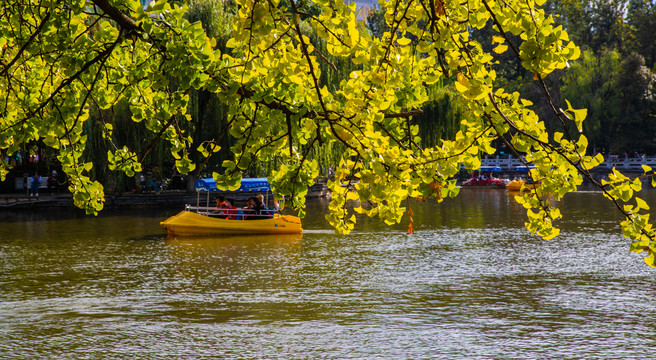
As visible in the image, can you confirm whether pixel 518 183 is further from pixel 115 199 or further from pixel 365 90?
pixel 365 90

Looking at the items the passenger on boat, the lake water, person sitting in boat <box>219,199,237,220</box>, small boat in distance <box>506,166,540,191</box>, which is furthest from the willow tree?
the passenger on boat

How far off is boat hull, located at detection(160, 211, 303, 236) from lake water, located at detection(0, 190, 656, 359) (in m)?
0.55

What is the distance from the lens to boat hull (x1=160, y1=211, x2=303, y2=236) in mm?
24062

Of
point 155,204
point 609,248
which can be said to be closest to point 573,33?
point 155,204

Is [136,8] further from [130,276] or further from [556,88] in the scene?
[556,88]

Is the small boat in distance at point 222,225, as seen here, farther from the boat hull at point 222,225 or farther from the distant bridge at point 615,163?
the distant bridge at point 615,163

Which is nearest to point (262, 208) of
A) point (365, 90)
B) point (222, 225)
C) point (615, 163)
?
point (222, 225)

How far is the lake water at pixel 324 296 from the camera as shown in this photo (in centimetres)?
1154

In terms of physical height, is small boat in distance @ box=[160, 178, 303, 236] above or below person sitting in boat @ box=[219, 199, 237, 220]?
below

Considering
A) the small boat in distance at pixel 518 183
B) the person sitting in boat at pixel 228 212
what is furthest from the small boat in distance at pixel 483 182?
the person sitting in boat at pixel 228 212

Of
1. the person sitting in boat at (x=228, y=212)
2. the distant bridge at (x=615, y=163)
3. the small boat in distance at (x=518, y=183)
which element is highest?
the distant bridge at (x=615, y=163)

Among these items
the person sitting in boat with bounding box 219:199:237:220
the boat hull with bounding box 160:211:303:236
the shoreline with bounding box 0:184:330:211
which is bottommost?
Result: the boat hull with bounding box 160:211:303:236

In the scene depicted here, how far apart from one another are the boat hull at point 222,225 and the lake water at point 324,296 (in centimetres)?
55

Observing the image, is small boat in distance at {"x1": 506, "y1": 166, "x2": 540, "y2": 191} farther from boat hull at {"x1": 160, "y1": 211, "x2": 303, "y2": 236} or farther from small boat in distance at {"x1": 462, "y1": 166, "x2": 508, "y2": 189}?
boat hull at {"x1": 160, "y1": 211, "x2": 303, "y2": 236}
